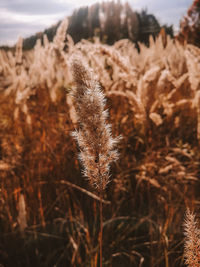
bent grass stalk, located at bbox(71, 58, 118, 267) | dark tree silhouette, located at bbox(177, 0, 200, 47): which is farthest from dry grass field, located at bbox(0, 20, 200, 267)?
Result: dark tree silhouette, located at bbox(177, 0, 200, 47)

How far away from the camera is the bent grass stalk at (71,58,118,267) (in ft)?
1.43

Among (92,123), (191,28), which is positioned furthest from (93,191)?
(191,28)

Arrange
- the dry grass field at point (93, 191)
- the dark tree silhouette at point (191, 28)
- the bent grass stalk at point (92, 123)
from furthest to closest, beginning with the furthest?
the dark tree silhouette at point (191, 28)
the dry grass field at point (93, 191)
the bent grass stalk at point (92, 123)

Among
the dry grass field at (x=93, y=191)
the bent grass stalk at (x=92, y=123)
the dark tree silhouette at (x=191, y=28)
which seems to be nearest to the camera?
the bent grass stalk at (x=92, y=123)

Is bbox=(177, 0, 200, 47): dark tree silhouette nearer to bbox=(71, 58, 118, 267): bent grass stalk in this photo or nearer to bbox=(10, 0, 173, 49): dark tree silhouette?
bbox=(10, 0, 173, 49): dark tree silhouette

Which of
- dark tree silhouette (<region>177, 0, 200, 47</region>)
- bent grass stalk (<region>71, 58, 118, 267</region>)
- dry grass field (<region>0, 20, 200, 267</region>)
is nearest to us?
bent grass stalk (<region>71, 58, 118, 267</region>)

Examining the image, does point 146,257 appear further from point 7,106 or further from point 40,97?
point 7,106

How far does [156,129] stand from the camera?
1906 millimetres

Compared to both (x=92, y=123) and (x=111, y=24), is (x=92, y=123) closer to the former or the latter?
(x=92, y=123)

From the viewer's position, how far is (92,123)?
1.45ft

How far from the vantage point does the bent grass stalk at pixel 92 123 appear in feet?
1.43

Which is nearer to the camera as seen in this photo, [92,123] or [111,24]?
[92,123]

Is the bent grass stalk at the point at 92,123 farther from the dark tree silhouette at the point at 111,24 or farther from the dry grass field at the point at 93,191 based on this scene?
the dark tree silhouette at the point at 111,24

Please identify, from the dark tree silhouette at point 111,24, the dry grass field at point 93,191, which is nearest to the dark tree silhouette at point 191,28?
the dark tree silhouette at point 111,24
